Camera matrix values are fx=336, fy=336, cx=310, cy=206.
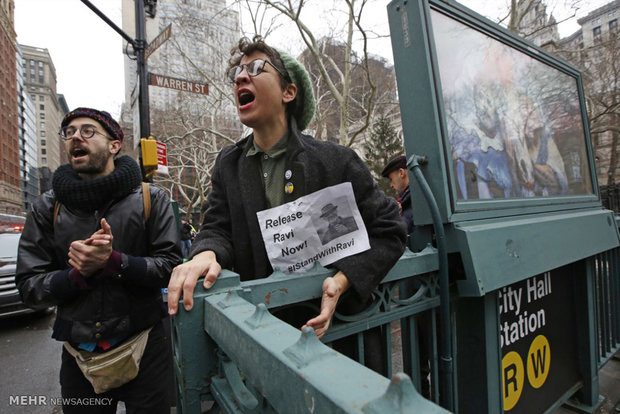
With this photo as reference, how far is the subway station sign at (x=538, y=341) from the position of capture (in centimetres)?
205

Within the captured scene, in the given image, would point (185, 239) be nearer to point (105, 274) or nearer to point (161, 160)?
point (161, 160)

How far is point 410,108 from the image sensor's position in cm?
181

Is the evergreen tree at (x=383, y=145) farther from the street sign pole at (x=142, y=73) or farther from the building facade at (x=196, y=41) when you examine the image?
the street sign pole at (x=142, y=73)

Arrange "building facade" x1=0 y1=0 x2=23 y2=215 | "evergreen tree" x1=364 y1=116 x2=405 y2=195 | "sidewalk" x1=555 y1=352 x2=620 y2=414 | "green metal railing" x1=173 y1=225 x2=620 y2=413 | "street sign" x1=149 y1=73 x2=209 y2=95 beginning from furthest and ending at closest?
"building facade" x1=0 y1=0 x2=23 y2=215 → "evergreen tree" x1=364 y1=116 x2=405 y2=195 → "street sign" x1=149 y1=73 x2=209 y2=95 → "sidewalk" x1=555 y1=352 x2=620 y2=414 → "green metal railing" x1=173 y1=225 x2=620 y2=413

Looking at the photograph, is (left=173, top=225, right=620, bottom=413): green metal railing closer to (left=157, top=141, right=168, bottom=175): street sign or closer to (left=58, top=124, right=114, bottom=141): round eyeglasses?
(left=58, top=124, right=114, bottom=141): round eyeglasses

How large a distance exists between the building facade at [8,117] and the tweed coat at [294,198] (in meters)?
81.3

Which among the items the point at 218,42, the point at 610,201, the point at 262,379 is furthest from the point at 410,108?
the point at 610,201

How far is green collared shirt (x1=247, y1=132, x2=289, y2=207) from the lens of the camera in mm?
1554

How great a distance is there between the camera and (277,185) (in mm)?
1566

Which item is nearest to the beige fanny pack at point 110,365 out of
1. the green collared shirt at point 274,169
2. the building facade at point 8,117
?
the green collared shirt at point 274,169

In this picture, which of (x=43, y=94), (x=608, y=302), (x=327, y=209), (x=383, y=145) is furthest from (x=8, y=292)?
(x=43, y=94)

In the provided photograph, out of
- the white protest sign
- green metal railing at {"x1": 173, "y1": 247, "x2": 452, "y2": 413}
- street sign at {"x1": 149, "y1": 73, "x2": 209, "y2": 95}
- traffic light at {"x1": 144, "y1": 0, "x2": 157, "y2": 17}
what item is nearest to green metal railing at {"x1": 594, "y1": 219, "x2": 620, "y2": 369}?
green metal railing at {"x1": 173, "y1": 247, "x2": 452, "y2": 413}

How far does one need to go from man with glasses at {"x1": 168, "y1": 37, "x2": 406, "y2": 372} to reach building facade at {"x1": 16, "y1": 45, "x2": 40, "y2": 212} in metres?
104

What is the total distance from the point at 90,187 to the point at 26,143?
118 m
